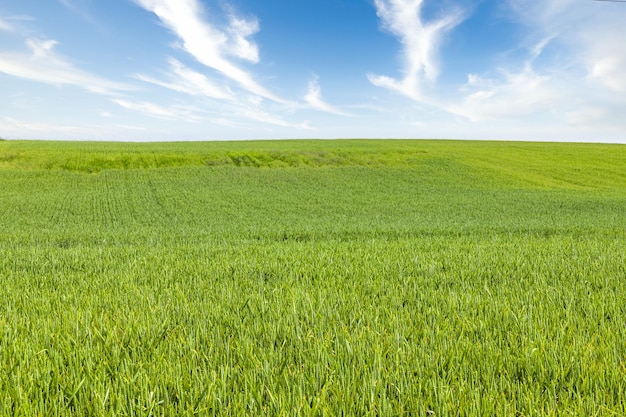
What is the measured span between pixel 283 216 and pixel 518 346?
20.3 meters

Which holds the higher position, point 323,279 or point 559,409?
point 559,409

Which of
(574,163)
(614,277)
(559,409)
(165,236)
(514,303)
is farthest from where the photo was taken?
(574,163)

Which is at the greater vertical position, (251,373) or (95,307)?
(251,373)

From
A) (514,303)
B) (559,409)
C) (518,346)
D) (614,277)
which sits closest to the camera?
(559,409)

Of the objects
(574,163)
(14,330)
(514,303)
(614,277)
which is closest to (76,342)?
(14,330)

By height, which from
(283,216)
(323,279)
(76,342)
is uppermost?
(76,342)

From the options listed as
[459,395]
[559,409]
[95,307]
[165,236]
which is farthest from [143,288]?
[165,236]

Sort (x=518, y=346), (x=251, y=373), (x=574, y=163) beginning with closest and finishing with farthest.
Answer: (x=251, y=373), (x=518, y=346), (x=574, y=163)

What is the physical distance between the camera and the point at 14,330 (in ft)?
11.7

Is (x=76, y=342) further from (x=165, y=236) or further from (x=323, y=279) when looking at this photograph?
(x=165, y=236)

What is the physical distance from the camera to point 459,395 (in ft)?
7.51

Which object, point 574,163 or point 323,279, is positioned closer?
point 323,279

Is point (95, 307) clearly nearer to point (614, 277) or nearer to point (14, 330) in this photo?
point (14, 330)

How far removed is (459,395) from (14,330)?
12.0 ft
